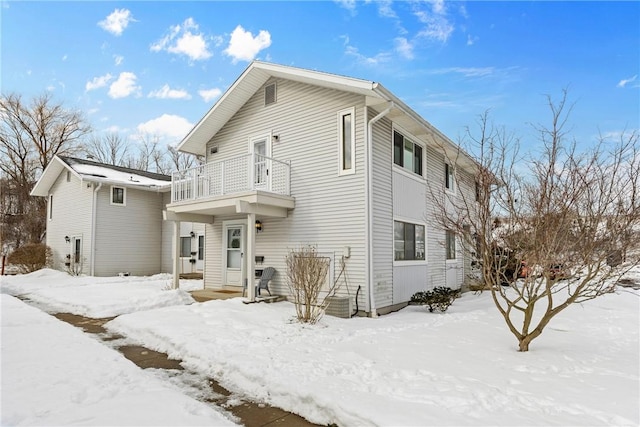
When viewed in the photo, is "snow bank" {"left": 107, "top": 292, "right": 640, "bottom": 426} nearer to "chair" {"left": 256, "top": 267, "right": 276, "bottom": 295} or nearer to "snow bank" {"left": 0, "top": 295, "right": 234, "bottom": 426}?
"snow bank" {"left": 0, "top": 295, "right": 234, "bottom": 426}

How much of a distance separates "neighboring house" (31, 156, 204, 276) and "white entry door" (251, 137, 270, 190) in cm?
738

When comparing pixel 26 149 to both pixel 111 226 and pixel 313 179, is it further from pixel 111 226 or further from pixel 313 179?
pixel 313 179

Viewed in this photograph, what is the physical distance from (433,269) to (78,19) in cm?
1456

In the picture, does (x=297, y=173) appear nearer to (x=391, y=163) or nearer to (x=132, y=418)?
(x=391, y=163)

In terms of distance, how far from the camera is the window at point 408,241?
10008mm

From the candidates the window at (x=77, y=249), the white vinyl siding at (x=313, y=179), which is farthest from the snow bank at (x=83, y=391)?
the window at (x=77, y=249)

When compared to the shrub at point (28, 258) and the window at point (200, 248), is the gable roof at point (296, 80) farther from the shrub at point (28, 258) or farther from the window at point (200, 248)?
the shrub at point (28, 258)

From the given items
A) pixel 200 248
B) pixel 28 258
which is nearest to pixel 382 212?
pixel 200 248

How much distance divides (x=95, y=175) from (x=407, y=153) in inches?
567

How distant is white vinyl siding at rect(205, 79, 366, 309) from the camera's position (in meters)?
9.01

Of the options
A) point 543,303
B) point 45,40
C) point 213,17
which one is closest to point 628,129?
point 543,303

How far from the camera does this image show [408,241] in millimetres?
10578

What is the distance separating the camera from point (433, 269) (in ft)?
39.0

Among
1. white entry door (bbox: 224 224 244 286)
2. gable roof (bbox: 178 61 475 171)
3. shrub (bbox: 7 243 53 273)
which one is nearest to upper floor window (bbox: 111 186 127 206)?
shrub (bbox: 7 243 53 273)
